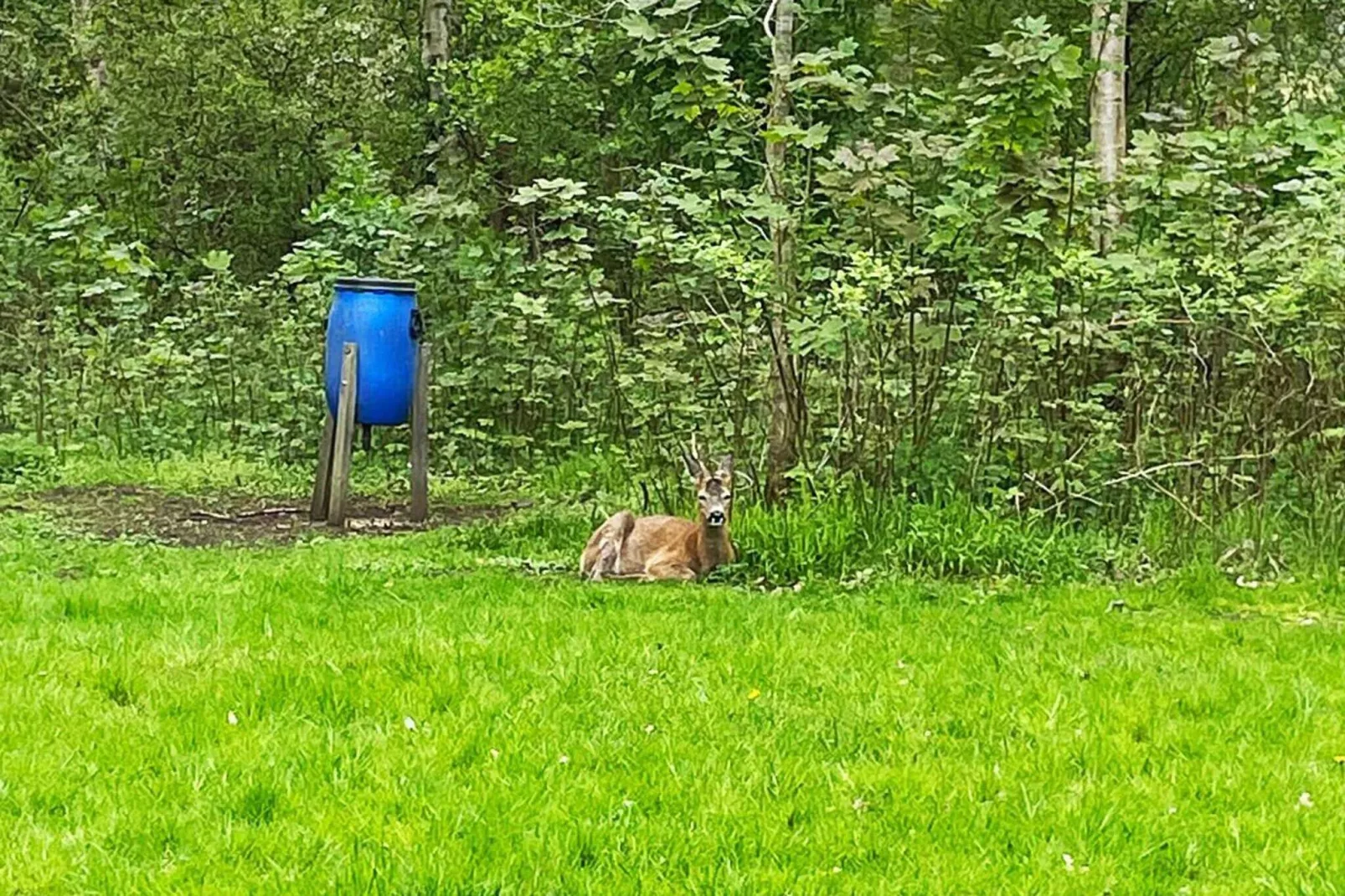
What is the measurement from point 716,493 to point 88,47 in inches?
573

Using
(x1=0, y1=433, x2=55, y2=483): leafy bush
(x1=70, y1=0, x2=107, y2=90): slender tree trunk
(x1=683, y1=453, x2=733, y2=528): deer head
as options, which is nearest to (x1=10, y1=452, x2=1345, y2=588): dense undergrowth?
(x1=683, y1=453, x2=733, y2=528): deer head

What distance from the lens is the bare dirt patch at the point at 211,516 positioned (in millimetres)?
7965

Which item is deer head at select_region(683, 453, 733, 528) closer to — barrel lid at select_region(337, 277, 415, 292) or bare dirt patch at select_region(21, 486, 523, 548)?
bare dirt patch at select_region(21, 486, 523, 548)

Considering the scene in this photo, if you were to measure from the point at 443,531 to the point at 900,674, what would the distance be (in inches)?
148

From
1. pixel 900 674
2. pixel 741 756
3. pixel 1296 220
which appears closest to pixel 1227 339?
pixel 1296 220

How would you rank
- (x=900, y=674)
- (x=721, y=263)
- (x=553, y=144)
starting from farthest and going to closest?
1. (x=553, y=144)
2. (x=721, y=263)
3. (x=900, y=674)

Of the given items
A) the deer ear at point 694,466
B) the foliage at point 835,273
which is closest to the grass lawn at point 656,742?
the deer ear at point 694,466

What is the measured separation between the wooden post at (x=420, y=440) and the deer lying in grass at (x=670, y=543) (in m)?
2.04

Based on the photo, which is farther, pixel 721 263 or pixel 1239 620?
pixel 721 263

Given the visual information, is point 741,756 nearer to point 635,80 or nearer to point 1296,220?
point 1296,220

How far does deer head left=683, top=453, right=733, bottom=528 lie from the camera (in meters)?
6.82

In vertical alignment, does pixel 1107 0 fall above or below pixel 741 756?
above

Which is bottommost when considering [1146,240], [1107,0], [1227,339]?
[1227,339]

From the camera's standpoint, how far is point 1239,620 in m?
5.84
